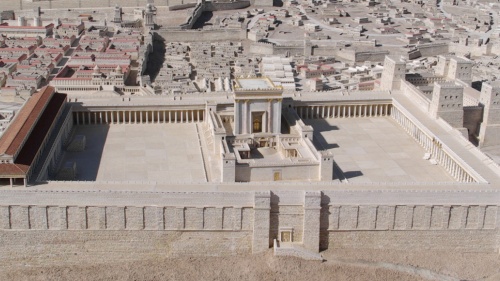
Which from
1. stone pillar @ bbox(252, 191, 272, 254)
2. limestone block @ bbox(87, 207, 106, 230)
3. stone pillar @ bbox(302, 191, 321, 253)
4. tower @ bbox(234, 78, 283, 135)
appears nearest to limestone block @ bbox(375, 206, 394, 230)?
stone pillar @ bbox(302, 191, 321, 253)

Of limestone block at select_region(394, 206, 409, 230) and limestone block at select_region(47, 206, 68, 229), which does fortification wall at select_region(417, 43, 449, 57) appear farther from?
limestone block at select_region(47, 206, 68, 229)

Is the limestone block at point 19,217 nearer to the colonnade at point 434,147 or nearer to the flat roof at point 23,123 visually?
the flat roof at point 23,123

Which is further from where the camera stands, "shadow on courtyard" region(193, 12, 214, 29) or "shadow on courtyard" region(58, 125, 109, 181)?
"shadow on courtyard" region(193, 12, 214, 29)

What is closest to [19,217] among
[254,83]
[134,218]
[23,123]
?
[134,218]

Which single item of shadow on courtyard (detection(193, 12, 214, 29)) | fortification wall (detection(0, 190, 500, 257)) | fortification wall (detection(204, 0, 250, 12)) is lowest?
fortification wall (detection(0, 190, 500, 257))

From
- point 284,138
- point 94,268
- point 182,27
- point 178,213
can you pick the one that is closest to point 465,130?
point 284,138

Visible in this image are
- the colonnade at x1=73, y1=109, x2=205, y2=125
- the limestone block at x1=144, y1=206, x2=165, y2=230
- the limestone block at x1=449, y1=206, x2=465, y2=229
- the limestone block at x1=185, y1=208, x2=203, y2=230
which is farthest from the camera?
the colonnade at x1=73, y1=109, x2=205, y2=125

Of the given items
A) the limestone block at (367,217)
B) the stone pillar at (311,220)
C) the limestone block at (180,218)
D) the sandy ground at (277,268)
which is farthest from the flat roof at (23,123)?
the limestone block at (367,217)

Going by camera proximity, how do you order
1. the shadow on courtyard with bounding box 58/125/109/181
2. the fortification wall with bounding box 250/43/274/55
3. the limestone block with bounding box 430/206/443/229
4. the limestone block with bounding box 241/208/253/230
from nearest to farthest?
the limestone block with bounding box 241/208/253/230 < the limestone block with bounding box 430/206/443/229 < the shadow on courtyard with bounding box 58/125/109/181 < the fortification wall with bounding box 250/43/274/55
